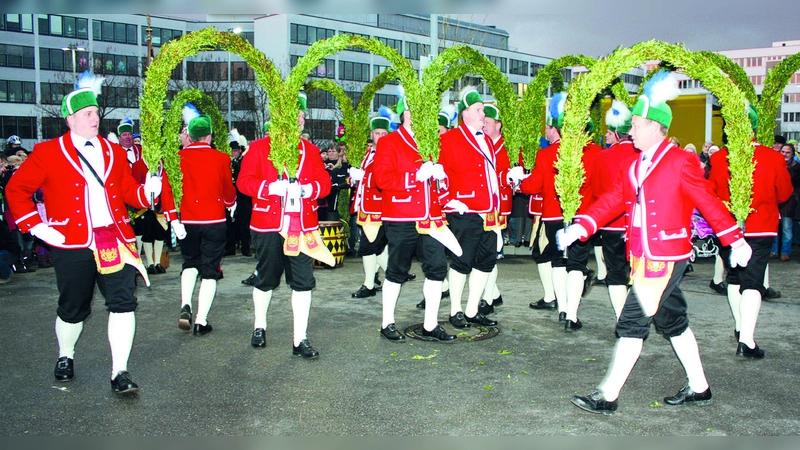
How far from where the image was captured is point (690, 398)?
17.3 feet

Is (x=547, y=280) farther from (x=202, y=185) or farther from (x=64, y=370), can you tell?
(x=64, y=370)

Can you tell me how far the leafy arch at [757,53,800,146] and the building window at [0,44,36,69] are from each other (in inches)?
2409

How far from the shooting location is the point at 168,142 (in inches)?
276

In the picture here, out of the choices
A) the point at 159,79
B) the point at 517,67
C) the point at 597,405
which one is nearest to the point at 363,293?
the point at 159,79

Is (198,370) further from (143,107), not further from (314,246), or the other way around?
(143,107)

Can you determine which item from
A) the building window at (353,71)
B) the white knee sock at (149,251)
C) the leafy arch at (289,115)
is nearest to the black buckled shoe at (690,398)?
the leafy arch at (289,115)

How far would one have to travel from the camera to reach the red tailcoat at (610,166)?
23.2 feet

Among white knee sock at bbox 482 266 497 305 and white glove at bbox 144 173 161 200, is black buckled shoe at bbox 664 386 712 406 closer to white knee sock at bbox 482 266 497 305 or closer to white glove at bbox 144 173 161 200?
white knee sock at bbox 482 266 497 305

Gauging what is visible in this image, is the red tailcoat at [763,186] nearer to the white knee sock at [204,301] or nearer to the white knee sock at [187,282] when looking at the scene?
the white knee sock at [204,301]

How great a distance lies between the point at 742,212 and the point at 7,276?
9896mm

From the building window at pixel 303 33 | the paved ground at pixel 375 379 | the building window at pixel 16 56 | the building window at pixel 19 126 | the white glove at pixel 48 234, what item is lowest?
the paved ground at pixel 375 379

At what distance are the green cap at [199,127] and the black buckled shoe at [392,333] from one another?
2.85m

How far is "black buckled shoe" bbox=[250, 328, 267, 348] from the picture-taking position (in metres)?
6.96

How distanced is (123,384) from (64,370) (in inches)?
25.9
